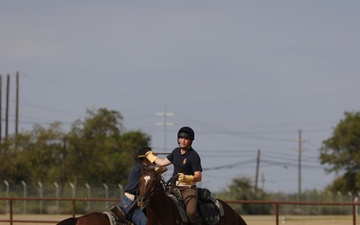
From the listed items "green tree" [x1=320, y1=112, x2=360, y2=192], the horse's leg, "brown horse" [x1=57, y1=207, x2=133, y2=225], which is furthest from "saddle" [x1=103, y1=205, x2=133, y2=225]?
"green tree" [x1=320, y1=112, x2=360, y2=192]

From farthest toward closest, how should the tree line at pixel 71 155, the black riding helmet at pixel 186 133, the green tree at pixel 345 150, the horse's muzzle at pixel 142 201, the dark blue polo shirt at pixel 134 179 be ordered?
the green tree at pixel 345 150, the tree line at pixel 71 155, the dark blue polo shirt at pixel 134 179, the black riding helmet at pixel 186 133, the horse's muzzle at pixel 142 201

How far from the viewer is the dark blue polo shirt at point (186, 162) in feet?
42.3

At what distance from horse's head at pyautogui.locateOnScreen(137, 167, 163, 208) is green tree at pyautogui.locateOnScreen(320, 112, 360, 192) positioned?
231 ft

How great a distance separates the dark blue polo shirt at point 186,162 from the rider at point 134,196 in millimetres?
419

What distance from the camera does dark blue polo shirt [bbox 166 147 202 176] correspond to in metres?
12.9

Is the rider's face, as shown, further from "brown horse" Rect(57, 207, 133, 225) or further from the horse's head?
"brown horse" Rect(57, 207, 133, 225)

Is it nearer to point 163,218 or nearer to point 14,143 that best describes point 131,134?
point 14,143

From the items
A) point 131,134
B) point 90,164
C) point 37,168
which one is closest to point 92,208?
point 37,168

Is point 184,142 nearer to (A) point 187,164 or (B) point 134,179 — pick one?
(A) point 187,164

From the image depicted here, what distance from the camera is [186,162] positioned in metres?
12.9

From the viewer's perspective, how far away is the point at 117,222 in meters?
13.2

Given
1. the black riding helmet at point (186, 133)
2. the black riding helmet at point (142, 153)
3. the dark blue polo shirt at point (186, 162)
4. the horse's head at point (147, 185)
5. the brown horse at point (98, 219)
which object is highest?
the black riding helmet at point (186, 133)

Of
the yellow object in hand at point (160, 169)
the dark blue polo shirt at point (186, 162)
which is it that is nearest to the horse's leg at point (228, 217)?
the dark blue polo shirt at point (186, 162)

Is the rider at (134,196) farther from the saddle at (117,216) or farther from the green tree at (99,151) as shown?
the green tree at (99,151)
